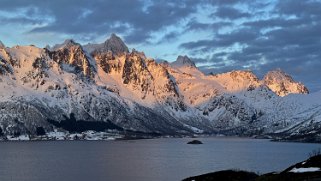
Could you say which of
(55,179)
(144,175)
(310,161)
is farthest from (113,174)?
(310,161)

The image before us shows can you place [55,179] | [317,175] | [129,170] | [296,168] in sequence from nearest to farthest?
[317,175] → [296,168] → [55,179] → [129,170]

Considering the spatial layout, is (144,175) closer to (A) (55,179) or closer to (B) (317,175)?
(A) (55,179)

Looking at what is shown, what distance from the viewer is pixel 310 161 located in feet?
297

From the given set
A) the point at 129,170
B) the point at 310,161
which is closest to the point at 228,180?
the point at 310,161

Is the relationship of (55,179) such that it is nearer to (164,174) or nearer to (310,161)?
(164,174)

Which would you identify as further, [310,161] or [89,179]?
[89,179]

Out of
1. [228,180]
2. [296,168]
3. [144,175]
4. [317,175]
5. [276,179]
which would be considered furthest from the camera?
[144,175]

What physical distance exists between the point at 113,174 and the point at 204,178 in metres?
78.2

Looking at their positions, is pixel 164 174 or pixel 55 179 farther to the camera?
pixel 164 174

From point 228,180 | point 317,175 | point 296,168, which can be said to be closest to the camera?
point 317,175

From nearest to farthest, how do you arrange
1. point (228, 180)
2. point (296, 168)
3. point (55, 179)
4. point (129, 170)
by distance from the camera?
point (296, 168), point (228, 180), point (55, 179), point (129, 170)

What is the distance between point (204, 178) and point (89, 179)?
66.8 metres

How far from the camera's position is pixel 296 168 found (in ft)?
291

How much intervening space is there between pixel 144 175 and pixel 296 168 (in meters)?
92.9
